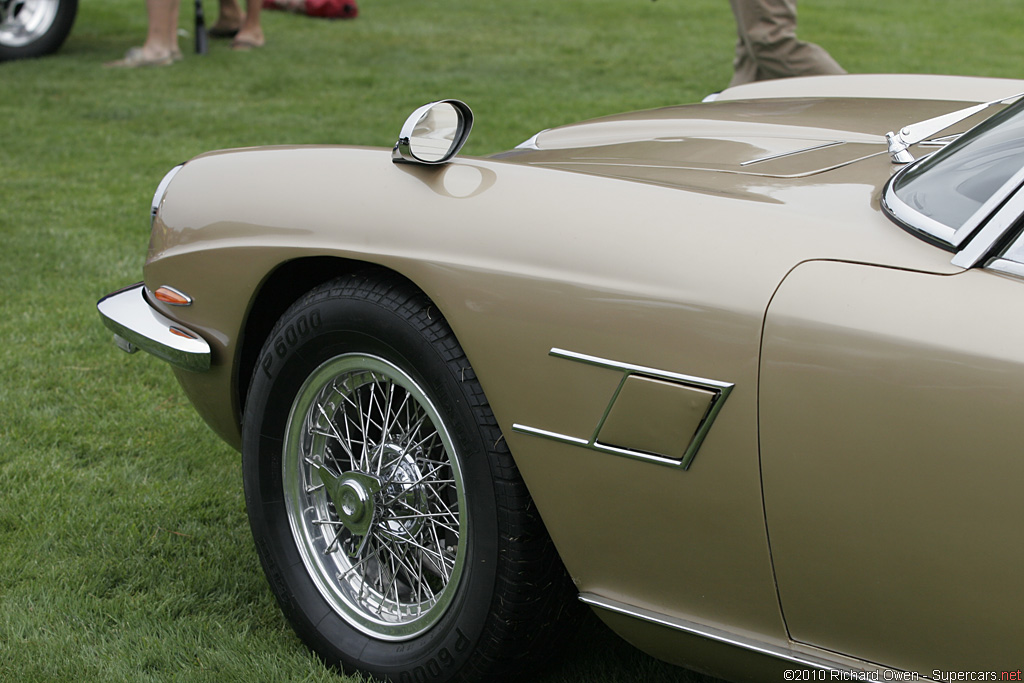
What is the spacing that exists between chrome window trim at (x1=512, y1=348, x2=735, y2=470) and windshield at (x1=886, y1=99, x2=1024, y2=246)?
0.40m

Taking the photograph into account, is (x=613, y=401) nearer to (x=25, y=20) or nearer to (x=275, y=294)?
(x=275, y=294)

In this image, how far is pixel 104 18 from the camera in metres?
11.6

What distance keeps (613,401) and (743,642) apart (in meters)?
0.44

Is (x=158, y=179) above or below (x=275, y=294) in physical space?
below

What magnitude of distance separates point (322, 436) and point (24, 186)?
4.61 m

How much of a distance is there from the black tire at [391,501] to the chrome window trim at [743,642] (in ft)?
0.55

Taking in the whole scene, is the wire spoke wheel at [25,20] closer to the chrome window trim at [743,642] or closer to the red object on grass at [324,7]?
the red object on grass at [324,7]

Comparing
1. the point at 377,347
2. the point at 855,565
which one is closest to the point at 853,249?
the point at 855,565

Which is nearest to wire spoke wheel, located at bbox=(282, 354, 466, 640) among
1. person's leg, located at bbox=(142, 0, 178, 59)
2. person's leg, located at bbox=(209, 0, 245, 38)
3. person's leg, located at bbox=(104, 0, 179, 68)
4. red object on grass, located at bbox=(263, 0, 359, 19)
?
person's leg, located at bbox=(142, 0, 178, 59)

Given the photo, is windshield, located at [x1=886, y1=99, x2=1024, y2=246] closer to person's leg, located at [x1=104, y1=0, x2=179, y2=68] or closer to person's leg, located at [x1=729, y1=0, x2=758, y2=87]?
person's leg, located at [x1=729, y1=0, x2=758, y2=87]

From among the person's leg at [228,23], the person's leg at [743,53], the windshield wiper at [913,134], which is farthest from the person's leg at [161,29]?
the windshield wiper at [913,134]

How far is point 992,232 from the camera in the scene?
1459 mm

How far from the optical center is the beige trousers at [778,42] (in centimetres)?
527

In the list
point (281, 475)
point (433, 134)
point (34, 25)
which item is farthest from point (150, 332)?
point (34, 25)
